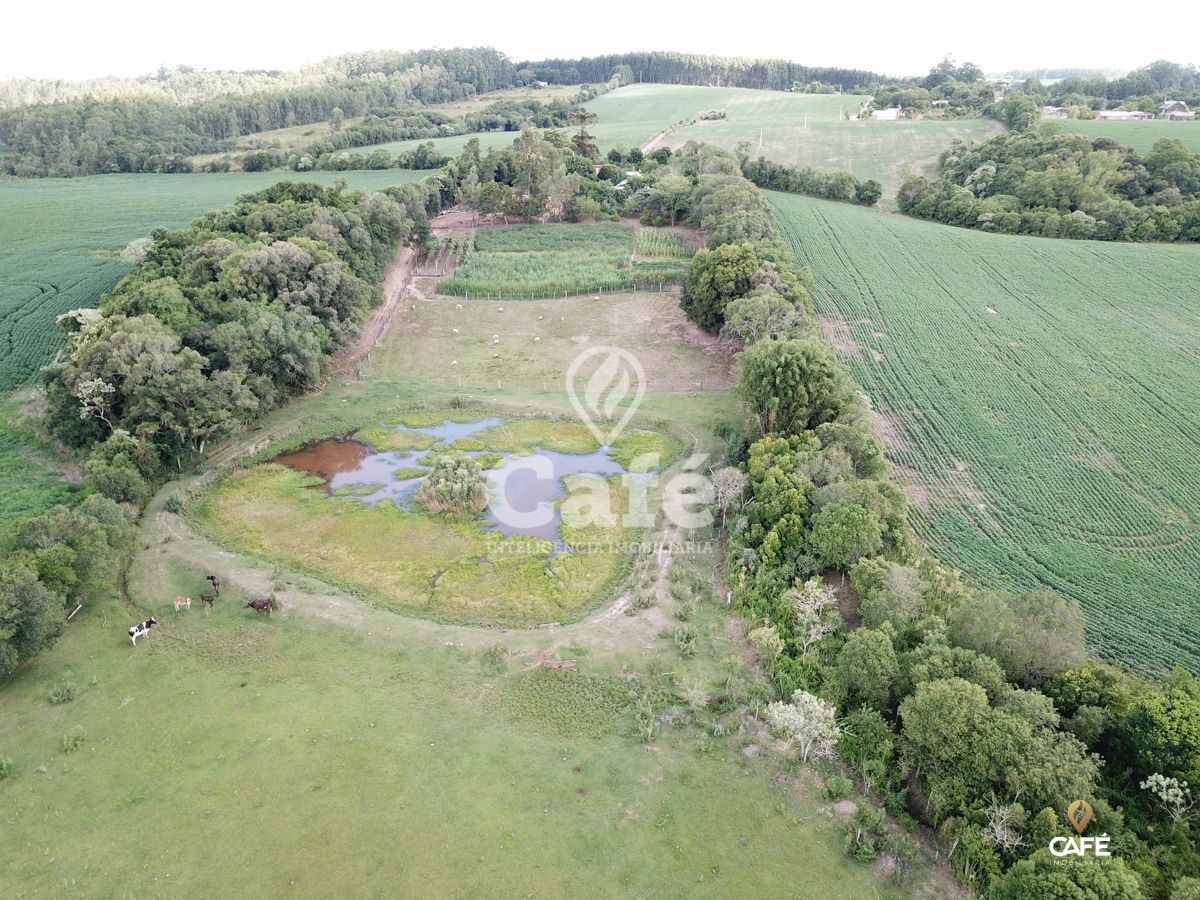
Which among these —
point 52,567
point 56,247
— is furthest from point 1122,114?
point 56,247

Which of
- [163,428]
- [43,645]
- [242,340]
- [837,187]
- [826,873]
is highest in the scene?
[837,187]

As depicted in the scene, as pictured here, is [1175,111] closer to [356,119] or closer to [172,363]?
[356,119]

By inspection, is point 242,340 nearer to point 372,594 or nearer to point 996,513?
point 372,594

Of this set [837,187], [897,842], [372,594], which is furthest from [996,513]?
[837,187]

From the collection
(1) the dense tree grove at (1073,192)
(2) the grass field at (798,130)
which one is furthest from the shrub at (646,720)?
(2) the grass field at (798,130)

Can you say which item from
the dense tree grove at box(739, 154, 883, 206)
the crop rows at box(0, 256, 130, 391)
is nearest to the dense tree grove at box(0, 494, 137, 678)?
the crop rows at box(0, 256, 130, 391)

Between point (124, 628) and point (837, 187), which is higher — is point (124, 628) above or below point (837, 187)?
below
